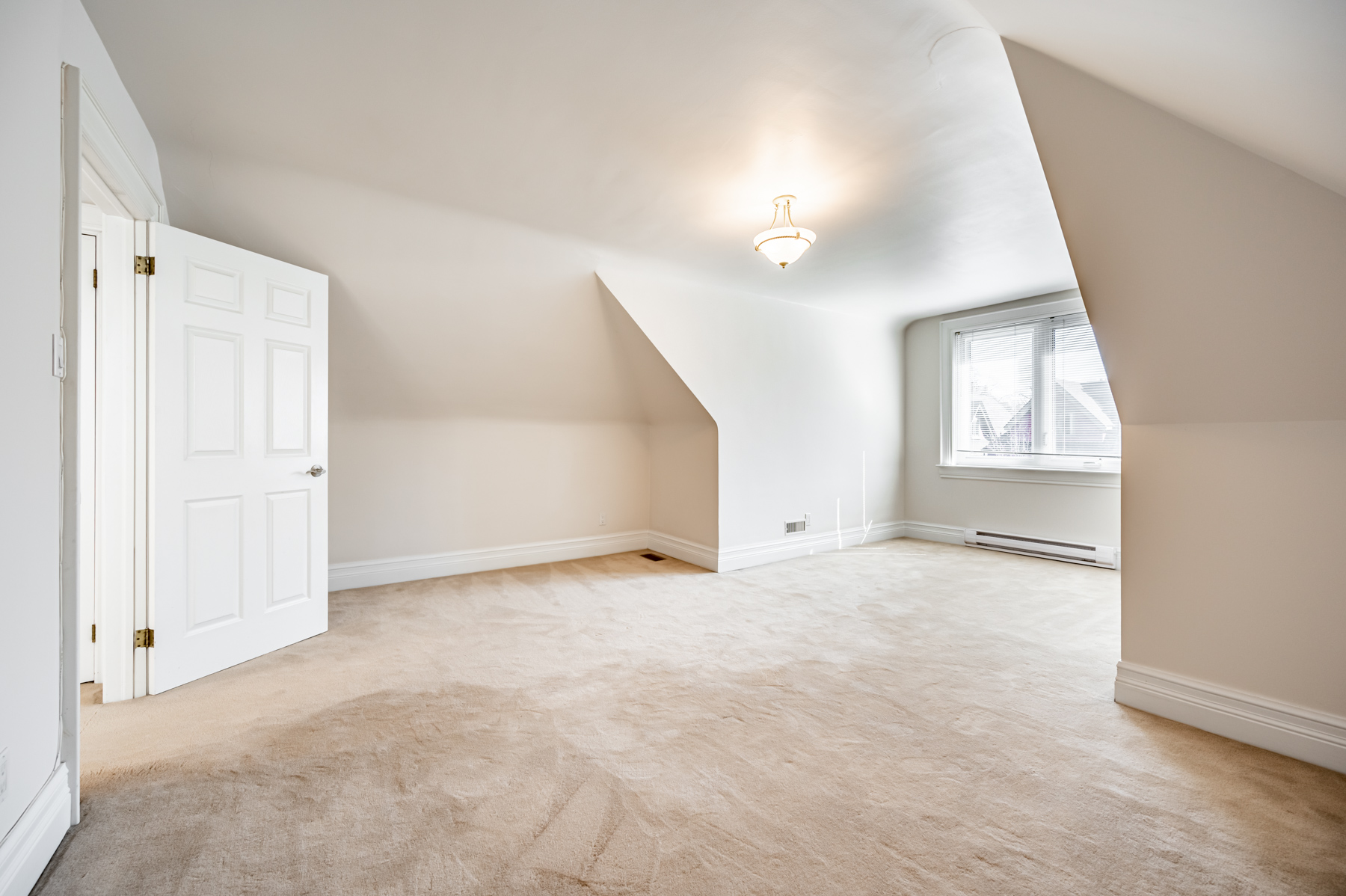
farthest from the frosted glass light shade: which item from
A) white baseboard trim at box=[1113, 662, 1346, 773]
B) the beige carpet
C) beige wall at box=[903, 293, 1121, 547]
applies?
beige wall at box=[903, 293, 1121, 547]

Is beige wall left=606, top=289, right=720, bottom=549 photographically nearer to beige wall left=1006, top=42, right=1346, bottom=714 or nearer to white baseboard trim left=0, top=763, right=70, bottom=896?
beige wall left=1006, top=42, right=1346, bottom=714

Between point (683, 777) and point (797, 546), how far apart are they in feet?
12.4

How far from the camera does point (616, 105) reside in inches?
92.2

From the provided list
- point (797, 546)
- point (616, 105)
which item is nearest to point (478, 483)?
point (797, 546)

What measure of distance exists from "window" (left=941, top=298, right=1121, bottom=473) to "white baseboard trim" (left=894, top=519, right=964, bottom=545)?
2.40ft

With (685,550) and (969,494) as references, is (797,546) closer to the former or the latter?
(685,550)

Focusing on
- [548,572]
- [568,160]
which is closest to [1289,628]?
[568,160]

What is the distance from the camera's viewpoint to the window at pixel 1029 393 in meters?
5.09

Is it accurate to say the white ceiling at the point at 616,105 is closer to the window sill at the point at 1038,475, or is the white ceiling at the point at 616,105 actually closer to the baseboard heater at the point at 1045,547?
the window sill at the point at 1038,475

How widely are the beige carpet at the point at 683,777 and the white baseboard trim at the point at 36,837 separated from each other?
0.05m

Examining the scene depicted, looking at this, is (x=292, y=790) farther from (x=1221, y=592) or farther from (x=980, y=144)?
(x=980, y=144)

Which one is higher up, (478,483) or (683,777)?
(478,483)

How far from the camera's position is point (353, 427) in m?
4.36

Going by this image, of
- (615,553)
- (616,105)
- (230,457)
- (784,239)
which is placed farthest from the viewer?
(615,553)
